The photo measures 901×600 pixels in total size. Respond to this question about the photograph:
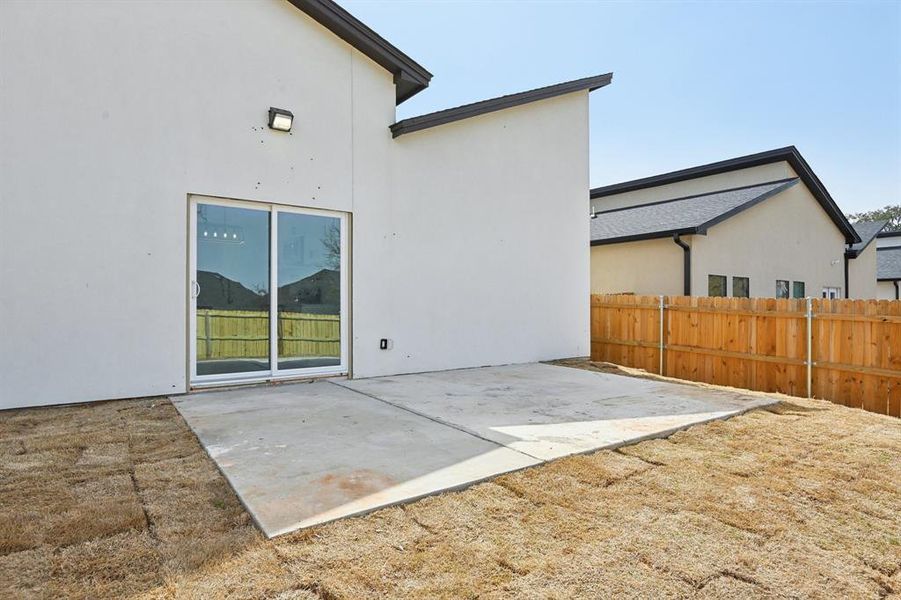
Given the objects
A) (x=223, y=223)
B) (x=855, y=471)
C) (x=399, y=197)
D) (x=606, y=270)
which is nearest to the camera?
(x=855, y=471)

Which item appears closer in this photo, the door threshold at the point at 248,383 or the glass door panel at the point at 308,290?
the door threshold at the point at 248,383

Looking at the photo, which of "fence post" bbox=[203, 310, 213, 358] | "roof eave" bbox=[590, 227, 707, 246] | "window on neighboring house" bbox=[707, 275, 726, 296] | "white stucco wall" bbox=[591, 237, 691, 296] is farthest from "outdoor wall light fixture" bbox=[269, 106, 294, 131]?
"window on neighboring house" bbox=[707, 275, 726, 296]

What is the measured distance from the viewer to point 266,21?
5984 millimetres

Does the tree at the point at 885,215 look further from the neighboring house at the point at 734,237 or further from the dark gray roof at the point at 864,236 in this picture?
the neighboring house at the point at 734,237

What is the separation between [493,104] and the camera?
7.51 meters

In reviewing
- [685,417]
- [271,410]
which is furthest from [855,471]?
[271,410]

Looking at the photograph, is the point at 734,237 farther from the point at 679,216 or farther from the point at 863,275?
the point at 863,275

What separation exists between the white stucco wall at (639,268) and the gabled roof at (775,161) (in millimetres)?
6477

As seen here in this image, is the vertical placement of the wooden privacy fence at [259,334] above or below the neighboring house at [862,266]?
below

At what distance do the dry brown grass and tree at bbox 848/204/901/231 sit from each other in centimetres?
5699

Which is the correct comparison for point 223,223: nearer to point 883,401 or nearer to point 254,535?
point 254,535

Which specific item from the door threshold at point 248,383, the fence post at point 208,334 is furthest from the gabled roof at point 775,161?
the fence post at point 208,334

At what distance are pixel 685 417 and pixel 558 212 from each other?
4.98 metres

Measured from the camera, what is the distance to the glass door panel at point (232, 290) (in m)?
5.66
